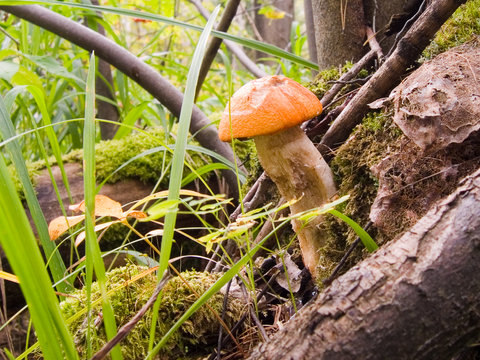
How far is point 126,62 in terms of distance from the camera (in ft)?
7.89

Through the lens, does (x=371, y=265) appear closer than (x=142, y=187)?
Yes

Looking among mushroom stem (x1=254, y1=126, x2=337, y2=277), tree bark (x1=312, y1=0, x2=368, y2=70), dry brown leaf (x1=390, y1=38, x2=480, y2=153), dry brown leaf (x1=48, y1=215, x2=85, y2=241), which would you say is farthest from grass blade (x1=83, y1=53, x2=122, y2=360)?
tree bark (x1=312, y1=0, x2=368, y2=70)

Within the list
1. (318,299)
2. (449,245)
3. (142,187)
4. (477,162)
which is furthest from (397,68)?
(142,187)

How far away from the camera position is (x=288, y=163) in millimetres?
1440

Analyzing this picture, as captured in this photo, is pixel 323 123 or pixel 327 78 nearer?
pixel 323 123

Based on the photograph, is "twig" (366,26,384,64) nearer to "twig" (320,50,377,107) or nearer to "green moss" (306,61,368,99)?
"twig" (320,50,377,107)

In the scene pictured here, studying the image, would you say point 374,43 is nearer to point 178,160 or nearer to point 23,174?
point 178,160

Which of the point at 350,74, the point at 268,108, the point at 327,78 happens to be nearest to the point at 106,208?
the point at 268,108

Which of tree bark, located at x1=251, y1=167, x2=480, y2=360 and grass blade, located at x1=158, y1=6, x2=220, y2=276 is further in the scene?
grass blade, located at x1=158, y1=6, x2=220, y2=276

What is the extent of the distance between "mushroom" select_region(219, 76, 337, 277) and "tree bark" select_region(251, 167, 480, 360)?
0.67 m

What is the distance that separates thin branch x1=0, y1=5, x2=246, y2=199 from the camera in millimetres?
2367

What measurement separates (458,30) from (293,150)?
2.61 ft

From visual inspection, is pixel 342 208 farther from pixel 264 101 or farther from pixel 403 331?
pixel 403 331

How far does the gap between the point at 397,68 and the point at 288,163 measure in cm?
54
